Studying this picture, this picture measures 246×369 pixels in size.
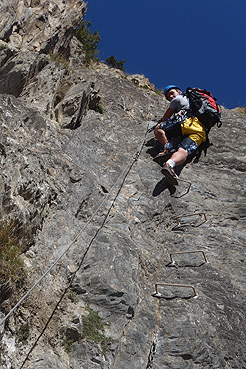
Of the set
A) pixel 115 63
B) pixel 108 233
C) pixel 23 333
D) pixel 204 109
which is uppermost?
pixel 115 63

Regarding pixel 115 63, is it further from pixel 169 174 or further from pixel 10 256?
pixel 10 256

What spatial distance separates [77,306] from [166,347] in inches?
48.2

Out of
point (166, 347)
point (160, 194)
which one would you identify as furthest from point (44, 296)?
point (160, 194)

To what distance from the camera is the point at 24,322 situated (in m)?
4.01

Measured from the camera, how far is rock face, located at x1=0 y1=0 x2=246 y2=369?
14.1 feet

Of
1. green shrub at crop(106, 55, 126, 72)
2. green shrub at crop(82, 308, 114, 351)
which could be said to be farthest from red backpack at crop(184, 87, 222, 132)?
green shrub at crop(106, 55, 126, 72)

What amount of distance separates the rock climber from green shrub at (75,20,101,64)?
20.3ft

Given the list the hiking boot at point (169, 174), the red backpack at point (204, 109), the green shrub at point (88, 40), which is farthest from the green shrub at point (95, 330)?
the green shrub at point (88, 40)

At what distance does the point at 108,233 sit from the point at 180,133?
359cm

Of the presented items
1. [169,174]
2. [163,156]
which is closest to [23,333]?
[169,174]

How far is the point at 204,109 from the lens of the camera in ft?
26.6

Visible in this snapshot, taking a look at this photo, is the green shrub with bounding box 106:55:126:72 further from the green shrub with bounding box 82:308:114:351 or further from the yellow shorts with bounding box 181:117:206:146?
the green shrub with bounding box 82:308:114:351

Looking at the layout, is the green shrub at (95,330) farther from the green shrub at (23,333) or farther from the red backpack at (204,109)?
the red backpack at (204,109)

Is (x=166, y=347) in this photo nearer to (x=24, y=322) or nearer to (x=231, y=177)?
(x=24, y=322)
